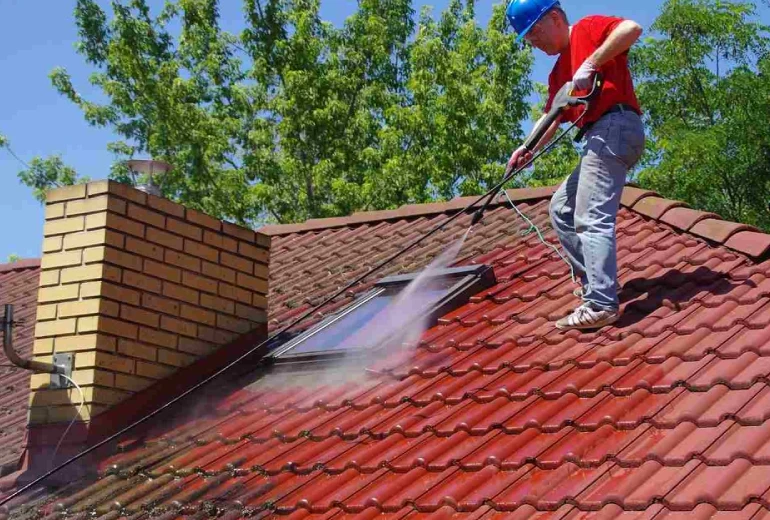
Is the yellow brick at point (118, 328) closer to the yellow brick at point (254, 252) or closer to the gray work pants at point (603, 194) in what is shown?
the yellow brick at point (254, 252)

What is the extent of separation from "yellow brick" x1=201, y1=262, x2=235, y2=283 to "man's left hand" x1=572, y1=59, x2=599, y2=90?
9.18 feet

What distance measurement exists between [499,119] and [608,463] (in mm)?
20402

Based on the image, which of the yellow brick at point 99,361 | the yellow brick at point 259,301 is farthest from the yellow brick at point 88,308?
the yellow brick at point 259,301

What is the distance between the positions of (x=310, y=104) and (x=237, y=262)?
60.1ft

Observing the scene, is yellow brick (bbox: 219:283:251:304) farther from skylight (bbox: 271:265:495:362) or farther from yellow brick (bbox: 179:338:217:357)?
skylight (bbox: 271:265:495:362)

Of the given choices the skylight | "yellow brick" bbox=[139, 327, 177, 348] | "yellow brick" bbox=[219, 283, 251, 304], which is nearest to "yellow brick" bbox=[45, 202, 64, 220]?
"yellow brick" bbox=[139, 327, 177, 348]

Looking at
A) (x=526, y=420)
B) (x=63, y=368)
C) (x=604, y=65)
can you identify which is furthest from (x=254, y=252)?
(x=526, y=420)

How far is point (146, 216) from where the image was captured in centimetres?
691

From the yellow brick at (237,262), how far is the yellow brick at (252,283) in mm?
43

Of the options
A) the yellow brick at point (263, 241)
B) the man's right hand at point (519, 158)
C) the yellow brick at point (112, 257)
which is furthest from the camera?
the yellow brick at point (263, 241)

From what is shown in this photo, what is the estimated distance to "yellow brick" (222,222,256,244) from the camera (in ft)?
24.6

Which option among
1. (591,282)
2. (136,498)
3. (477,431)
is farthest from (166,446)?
(591,282)

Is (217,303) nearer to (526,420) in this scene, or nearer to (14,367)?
(14,367)

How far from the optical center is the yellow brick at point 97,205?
665 centimetres
